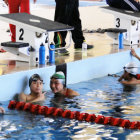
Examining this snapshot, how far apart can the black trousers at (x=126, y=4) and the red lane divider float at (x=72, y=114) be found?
3.70 metres

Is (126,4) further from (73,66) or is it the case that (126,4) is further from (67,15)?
(73,66)

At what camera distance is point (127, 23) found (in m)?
8.16

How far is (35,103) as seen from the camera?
17.8 feet

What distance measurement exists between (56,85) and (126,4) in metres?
3.12

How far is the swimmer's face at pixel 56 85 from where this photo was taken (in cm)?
582

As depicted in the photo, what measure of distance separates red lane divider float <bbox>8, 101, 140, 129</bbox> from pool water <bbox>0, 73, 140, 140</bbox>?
6 cm

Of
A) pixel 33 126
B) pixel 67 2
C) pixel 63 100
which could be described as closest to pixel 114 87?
pixel 63 100

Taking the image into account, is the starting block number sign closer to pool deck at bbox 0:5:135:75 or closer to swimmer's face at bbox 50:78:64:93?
pool deck at bbox 0:5:135:75

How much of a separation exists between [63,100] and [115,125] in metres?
1.14

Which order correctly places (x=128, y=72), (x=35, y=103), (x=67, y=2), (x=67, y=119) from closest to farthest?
(x=67, y=119), (x=35, y=103), (x=128, y=72), (x=67, y=2)

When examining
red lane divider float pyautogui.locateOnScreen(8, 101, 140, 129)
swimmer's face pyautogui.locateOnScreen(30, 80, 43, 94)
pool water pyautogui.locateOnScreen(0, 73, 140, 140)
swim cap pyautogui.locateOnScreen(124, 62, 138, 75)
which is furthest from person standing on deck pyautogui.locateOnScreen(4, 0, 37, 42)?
red lane divider float pyautogui.locateOnScreen(8, 101, 140, 129)

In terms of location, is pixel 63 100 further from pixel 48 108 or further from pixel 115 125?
pixel 115 125

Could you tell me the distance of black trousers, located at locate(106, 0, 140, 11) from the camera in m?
8.39

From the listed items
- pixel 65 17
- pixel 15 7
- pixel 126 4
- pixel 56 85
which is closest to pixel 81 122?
pixel 56 85
